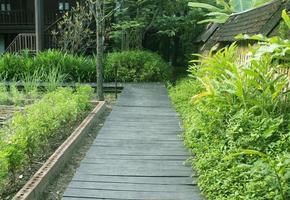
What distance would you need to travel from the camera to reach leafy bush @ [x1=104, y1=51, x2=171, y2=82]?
13039 mm

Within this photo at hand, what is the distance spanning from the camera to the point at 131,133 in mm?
6809

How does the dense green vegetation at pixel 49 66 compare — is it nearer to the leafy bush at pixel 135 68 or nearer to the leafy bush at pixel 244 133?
the leafy bush at pixel 135 68

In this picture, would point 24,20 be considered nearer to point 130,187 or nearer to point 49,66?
point 49,66

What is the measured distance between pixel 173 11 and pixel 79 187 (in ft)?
41.0

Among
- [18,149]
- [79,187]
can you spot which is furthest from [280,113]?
[18,149]

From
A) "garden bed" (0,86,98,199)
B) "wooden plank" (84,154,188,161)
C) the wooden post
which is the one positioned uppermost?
the wooden post

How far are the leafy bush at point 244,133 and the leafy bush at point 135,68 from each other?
6777mm

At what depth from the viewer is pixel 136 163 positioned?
17.2 feet

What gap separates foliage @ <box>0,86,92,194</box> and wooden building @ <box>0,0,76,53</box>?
9.83 m

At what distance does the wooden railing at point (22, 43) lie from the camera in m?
Answer: 16.5

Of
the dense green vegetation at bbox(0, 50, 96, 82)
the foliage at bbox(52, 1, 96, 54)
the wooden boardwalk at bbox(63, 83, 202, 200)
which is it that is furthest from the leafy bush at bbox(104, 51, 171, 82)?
the wooden boardwalk at bbox(63, 83, 202, 200)

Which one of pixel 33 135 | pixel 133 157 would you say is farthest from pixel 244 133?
pixel 33 135

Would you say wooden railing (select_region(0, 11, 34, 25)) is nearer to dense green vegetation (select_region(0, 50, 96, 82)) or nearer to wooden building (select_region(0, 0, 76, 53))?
wooden building (select_region(0, 0, 76, 53))

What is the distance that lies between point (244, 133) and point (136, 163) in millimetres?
1490
